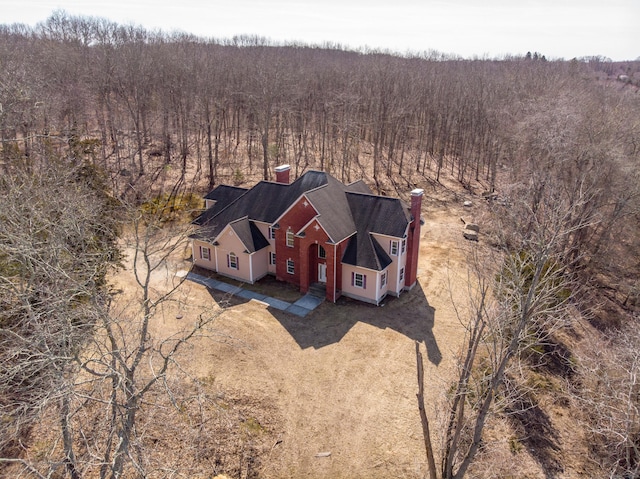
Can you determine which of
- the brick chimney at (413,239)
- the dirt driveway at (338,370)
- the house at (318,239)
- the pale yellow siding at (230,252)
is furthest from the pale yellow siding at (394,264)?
the pale yellow siding at (230,252)

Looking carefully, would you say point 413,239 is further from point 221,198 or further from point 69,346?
point 69,346

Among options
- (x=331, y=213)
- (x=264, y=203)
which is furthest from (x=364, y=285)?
(x=264, y=203)

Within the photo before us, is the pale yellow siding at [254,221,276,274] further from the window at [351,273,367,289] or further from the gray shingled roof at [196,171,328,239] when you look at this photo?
the window at [351,273,367,289]

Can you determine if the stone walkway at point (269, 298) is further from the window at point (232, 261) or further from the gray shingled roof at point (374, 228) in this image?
the gray shingled roof at point (374, 228)

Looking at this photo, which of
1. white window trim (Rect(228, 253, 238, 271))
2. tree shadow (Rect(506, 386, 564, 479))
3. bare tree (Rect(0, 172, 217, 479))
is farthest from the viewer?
white window trim (Rect(228, 253, 238, 271))

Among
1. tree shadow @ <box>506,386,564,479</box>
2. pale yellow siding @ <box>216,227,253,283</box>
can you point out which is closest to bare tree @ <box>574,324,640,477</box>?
tree shadow @ <box>506,386,564,479</box>

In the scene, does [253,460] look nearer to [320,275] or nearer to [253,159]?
[320,275]

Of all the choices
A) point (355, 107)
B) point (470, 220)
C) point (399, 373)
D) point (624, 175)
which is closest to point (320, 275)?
point (399, 373)
